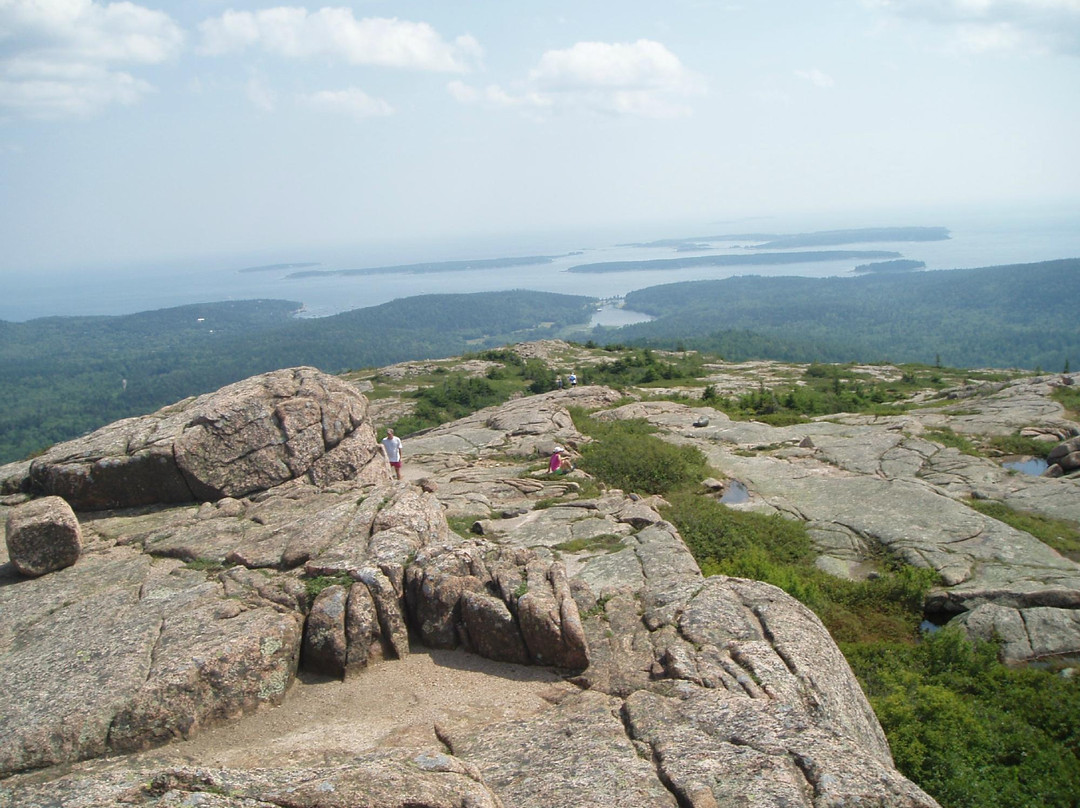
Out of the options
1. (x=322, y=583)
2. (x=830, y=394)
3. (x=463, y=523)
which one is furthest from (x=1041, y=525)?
(x=830, y=394)

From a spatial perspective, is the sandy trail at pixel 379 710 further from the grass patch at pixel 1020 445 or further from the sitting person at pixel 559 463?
the grass patch at pixel 1020 445

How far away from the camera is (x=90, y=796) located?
6.22m

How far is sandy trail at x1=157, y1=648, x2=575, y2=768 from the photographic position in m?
8.19

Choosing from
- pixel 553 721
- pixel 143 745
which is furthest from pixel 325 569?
pixel 553 721

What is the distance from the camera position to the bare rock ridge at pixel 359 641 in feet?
23.2

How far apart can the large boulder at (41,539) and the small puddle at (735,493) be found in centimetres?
1683

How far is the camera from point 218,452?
15891 millimetres

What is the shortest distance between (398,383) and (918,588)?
3973cm

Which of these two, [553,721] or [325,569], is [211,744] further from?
[553,721]

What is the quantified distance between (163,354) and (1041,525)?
180736 mm

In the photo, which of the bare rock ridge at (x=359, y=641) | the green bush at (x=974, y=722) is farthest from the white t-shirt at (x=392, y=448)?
the green bush at (x=974, y=722)

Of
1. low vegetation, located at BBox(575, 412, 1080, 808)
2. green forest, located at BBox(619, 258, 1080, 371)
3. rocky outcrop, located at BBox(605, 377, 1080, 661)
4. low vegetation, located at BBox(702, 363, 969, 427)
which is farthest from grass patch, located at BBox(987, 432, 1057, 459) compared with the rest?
green forest, located at BBox(619, 258, 1080, 371)

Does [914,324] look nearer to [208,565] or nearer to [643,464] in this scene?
[643,464]

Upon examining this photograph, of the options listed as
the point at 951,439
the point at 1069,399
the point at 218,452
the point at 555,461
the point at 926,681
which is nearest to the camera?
the point at 926,681
